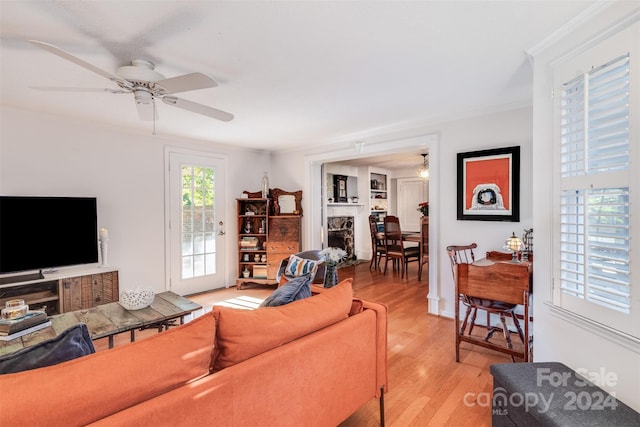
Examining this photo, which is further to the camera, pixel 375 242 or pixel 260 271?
pixel 375 242

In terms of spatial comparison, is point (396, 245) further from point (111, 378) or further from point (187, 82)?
point (111, 378)

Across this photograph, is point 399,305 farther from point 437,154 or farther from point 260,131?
point 260,131

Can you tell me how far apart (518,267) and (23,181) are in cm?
460

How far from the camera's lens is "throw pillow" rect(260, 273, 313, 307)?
1.67 m

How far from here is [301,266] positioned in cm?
337

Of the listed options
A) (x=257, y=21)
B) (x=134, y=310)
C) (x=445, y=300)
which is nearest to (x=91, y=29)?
(x=257, y=21)

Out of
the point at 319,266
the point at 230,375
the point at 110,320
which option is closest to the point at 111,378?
the point at 230,375

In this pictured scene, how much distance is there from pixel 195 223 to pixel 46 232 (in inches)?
67.0

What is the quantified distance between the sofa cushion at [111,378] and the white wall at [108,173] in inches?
127

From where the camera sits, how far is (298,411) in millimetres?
1325

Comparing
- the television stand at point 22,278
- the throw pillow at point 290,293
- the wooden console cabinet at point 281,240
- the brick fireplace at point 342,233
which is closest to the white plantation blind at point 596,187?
the throw pillow at point 290,293

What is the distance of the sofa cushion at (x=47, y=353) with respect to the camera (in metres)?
0.92

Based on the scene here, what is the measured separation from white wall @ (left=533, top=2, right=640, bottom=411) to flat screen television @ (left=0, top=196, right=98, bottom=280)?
4.05 m

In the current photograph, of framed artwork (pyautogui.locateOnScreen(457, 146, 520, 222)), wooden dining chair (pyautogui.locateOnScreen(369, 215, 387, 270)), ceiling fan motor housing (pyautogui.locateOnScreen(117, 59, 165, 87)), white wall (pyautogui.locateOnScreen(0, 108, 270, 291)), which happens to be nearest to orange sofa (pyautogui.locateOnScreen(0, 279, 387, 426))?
A: ceiling fan motor housing (pyautogui.locateOnScreen(117, 59, 165, 87))
